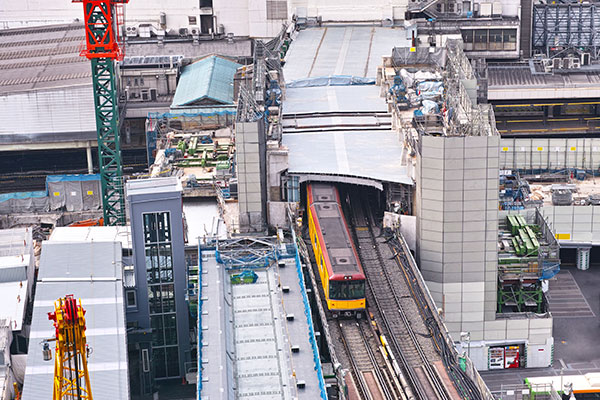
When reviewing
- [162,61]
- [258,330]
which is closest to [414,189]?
[258,330]

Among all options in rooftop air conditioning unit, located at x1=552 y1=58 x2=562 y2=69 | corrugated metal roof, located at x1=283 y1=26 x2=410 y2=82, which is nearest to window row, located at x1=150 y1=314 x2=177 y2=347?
corrugated metal roof, located at x1=283 y1=26 x2=410 y2=82

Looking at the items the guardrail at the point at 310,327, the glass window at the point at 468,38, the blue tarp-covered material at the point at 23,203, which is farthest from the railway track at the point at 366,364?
the glass window at the point at 468,38

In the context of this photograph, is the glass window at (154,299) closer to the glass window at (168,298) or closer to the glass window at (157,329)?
the glass window at (168,298)

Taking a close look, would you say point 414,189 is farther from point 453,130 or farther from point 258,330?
point 258,330

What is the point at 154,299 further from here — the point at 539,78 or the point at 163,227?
the point at 539,78

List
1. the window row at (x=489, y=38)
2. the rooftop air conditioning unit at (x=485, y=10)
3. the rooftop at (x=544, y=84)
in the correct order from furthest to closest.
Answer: the rooftop air conditioning unit at (x=485, y=10) → the window row at (x=489, y=38) → the rooftop at (x=544, y=84)

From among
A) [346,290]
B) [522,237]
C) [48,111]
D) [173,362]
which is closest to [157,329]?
[173,362]
